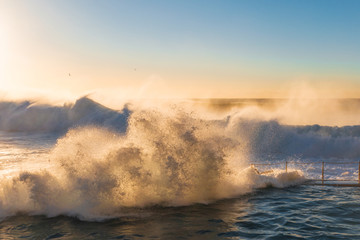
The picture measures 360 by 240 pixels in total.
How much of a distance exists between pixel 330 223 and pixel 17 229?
25.4ft

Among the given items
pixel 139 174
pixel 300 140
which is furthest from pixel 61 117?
pixel 139 174

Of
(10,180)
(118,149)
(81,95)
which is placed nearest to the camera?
(10,180)

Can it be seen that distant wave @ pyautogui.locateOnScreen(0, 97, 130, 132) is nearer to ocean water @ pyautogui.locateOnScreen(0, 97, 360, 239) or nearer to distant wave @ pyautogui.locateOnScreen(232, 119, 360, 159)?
distant wave @ pyautogui.locateOnScreen(232, 119, 360, 159)

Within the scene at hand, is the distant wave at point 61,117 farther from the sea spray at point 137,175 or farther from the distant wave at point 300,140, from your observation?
the sea spray at point 137,175

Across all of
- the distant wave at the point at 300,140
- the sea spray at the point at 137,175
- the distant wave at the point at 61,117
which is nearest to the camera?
the sea spray at the point at 137,175

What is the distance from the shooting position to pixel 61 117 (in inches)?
1713

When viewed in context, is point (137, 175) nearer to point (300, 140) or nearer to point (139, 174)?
point (139, 174)

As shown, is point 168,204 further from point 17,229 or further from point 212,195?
point 17,229

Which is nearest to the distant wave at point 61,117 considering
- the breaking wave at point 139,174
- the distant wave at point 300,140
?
the distant wave at point 300,140

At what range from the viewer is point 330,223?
8484 millimetres

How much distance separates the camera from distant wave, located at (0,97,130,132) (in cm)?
4006

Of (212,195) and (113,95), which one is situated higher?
(113,95)

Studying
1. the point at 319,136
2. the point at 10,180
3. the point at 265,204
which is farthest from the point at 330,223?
the point at 319,136

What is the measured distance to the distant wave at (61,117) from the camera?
131 ft
